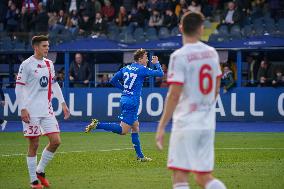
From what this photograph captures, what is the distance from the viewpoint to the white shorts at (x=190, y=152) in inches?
327

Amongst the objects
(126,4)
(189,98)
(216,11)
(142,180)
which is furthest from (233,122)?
(189,98)

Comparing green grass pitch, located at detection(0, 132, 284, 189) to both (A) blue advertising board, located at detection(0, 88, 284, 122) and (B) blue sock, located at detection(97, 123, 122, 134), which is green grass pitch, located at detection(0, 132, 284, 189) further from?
(A) blue advertising board, located at detection(0, 88, 284, 122)

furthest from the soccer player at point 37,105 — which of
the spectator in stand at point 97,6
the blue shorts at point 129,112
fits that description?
the spectator in stand at point 97,6

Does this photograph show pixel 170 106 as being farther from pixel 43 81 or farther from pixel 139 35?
pixel 139 35

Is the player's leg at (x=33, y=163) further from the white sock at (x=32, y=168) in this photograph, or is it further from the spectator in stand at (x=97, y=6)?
the spectator in stand at (x=97, y=6)

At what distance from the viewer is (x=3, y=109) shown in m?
28.9

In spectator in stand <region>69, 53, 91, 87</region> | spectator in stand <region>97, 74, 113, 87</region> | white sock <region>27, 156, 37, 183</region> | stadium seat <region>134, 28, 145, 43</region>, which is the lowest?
spectator in stand <region>97, 74, 113, 87</region>

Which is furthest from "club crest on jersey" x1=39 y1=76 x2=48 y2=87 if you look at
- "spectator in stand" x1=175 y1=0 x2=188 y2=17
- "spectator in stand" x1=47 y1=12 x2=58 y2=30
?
"spectator in stand" x1=47 y1=12 x2=58 y2=30

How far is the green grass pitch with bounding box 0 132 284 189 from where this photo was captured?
1238 centimetres

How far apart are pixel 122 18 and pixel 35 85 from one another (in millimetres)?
19310

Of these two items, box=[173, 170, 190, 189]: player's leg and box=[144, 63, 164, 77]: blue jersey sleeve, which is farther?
box=[144, 63, 164, 77]: blue jersey sleeve

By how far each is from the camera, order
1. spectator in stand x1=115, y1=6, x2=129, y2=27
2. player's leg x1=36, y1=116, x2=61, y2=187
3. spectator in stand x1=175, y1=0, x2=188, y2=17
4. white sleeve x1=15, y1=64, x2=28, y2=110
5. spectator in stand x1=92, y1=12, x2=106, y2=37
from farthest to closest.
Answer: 1. spectator in stand x1=115, y1=6, x2=129, y2=27
2. spectator in stand x1=92, y1=12, x2=106, y2=37
3. spectator in stand x1=175, y1=0, x2=188, y2=17
4. player's leg x1=36, y1=116, x2=61, y2=187
5. white sleeve x1=15, y1=64, x2=28, y2=110

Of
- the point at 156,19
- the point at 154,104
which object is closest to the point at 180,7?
the point at 156,19

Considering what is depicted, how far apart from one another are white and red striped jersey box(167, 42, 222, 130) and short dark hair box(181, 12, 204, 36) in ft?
0.50
